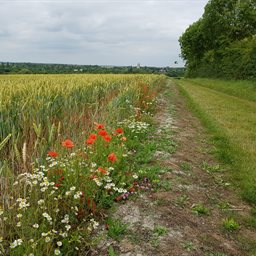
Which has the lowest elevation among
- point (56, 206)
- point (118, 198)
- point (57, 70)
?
point (118, 198)

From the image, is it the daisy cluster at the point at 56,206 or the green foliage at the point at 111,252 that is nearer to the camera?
the daisy cluster at the point at 56,206

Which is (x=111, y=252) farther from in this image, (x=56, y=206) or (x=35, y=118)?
(x=35, y=118)

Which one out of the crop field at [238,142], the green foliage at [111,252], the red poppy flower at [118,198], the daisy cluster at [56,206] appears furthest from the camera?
the crop field at [238,142]

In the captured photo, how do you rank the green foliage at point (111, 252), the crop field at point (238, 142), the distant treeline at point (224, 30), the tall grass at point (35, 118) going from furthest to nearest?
the distant treeline at point (224, 30)
the crop field at point (238, 142)
the tall grass at point (35, 118)
the green foliage at point (111, 252)

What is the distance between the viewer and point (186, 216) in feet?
10.8

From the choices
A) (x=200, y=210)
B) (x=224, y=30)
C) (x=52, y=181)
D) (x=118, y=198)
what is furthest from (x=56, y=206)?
(x=224, y=30)

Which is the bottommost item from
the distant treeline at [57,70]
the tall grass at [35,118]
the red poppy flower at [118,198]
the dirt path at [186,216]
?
the dirt path at [186,216]

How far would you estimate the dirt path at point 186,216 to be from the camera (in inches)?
107

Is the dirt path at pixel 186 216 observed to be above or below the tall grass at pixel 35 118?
below

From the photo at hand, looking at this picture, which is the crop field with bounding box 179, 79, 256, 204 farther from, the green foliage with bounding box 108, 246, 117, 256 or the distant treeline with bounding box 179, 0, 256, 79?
the distant treeline with bounding box 179, 0, 256, 79

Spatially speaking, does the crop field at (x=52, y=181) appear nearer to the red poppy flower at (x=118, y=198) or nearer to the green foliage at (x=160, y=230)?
the red poppy flower at (x=118, y=198)

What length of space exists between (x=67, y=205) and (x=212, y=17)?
145ft

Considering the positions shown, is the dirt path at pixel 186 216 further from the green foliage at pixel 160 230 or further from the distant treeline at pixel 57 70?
the distant treeline at pixel 57 70

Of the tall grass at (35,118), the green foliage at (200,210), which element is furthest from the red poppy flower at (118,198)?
the tall grass at (35,118)
